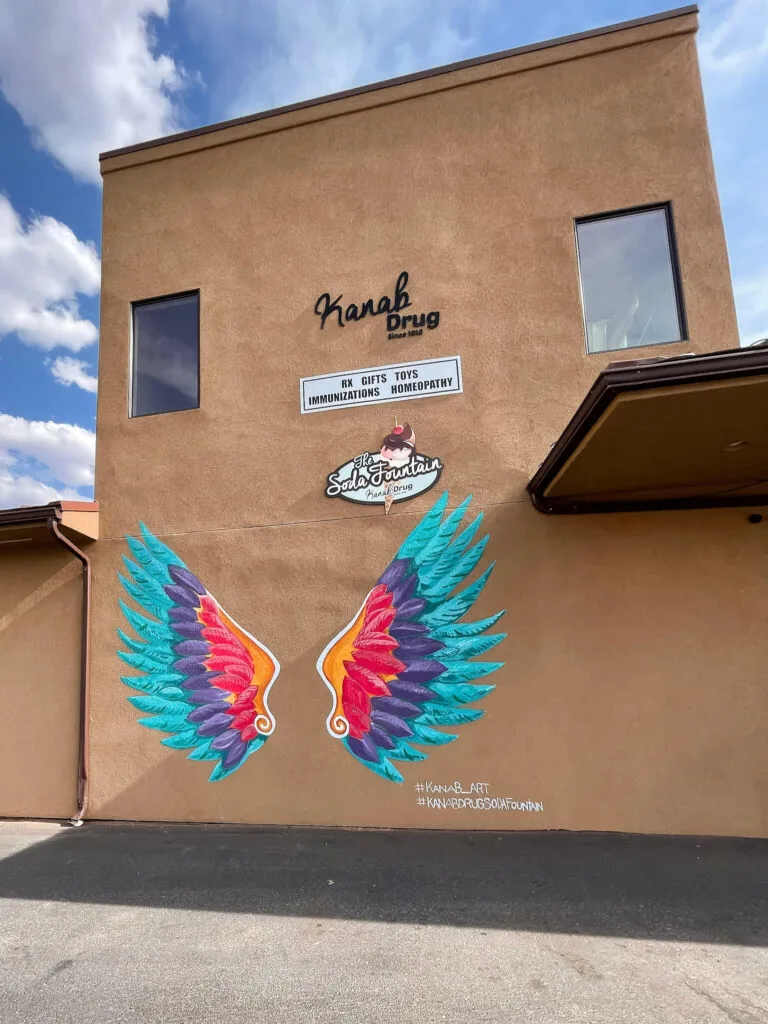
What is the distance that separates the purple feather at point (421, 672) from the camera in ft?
19.6

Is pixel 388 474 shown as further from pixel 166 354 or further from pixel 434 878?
pixel 434 878

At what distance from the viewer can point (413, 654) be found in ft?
19.9

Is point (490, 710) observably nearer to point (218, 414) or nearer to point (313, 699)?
point (313, 699)

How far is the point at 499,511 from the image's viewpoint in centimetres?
607

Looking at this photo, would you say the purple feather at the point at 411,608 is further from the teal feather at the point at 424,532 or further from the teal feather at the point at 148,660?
the teal feather at the point at 148,660

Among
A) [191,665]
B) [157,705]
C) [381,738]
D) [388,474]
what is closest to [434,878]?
[381,738]

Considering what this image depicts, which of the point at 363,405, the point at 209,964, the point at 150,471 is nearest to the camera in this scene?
the point at 209,964

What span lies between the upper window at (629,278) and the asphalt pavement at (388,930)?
456 cm

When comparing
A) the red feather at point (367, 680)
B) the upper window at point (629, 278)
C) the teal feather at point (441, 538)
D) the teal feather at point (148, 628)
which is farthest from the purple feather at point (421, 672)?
the upper window at point (629, 278)

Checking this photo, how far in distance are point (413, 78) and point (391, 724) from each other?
676 cm

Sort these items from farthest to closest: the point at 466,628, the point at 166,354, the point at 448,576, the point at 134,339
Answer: the point at 134,339, the point at 166,354, the point at 448,576, the point at 466,628

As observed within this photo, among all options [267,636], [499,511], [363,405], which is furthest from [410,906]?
[363,405]

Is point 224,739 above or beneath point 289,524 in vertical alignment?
beneath

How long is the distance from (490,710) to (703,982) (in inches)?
107
